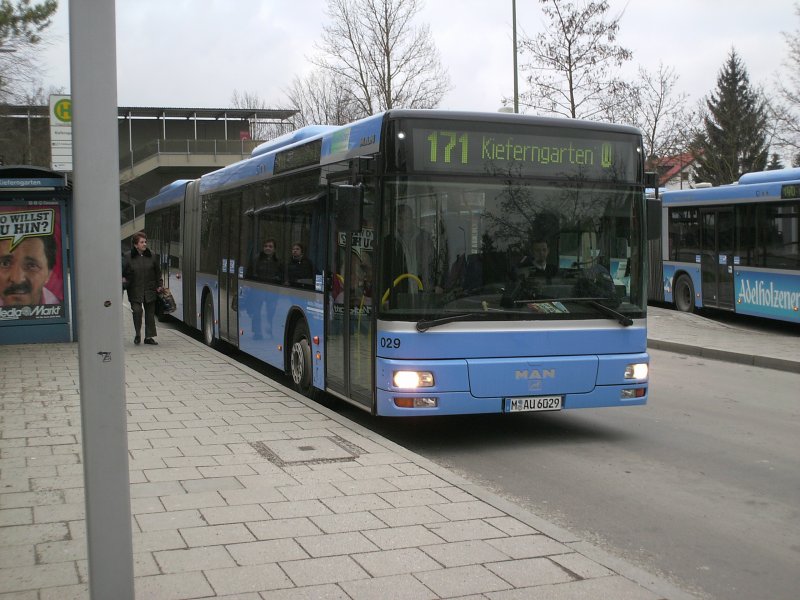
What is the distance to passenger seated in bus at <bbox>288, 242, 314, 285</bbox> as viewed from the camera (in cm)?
1020

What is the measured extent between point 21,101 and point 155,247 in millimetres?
4395

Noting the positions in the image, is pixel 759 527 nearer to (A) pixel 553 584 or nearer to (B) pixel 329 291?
(A) pixel 553 584

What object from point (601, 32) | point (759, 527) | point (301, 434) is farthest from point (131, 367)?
point (601, 32)

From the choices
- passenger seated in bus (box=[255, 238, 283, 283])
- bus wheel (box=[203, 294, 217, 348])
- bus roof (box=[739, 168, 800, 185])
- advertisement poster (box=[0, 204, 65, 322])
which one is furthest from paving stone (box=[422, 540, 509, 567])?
bus roof (box=[739, 168, 800, 185])

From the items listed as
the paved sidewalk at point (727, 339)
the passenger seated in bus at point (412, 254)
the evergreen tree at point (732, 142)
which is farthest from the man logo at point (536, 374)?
the evergreen tree at point (732, 142)

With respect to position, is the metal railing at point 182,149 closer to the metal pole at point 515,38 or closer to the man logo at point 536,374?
the metal pole at point 515,38

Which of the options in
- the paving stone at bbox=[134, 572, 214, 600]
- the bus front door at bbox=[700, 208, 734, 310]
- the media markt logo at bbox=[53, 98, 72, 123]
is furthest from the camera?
the bus front door at bbox=[700, 208, 734, 310]

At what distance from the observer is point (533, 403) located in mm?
8305

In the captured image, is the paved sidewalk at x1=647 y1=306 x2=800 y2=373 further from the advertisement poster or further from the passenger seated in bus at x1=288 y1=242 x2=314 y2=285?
the advertisement poster

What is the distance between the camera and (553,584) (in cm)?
461

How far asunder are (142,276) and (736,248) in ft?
40.4

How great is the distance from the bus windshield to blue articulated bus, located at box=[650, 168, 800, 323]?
1053 centimetres

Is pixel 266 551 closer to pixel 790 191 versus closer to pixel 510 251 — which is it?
pixel 510 251

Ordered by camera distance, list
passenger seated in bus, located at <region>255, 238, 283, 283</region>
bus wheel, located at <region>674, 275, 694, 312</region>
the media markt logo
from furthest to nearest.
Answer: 1. bus wheel, located at <region>674, 275, 694, 312</region>
2. the media markt logo
3. passenger seated in bus, located at <region>255, 238, 283, 283</region>
